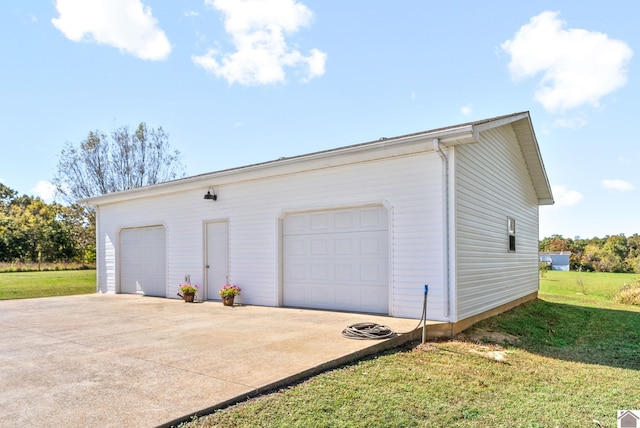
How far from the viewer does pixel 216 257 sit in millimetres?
10148

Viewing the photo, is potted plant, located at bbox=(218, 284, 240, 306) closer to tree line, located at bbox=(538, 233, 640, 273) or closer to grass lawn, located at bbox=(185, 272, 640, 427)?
grass lawn, located at bbox=(185, 272, 640, 427)

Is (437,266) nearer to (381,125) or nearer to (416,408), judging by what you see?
(416,408)

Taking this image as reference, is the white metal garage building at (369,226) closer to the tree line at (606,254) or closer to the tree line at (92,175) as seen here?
the tree line at (92,175)

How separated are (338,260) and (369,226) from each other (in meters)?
0.98

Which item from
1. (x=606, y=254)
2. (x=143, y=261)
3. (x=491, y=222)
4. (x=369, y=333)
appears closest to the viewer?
(x=369, y=333)

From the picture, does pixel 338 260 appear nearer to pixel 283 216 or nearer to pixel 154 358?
pixel 283 216

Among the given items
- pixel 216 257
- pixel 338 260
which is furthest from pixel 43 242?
pixel 338 260

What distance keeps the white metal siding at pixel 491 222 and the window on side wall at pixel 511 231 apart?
5.5 inches

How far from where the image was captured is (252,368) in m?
4.11

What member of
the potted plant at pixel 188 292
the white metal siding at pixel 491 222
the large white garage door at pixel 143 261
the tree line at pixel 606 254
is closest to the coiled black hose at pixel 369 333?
the white metal siding at pixel 491 222

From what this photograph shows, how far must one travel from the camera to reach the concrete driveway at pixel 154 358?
312cm

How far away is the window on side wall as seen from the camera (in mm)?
9727

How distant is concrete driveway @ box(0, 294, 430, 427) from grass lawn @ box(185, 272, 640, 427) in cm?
29

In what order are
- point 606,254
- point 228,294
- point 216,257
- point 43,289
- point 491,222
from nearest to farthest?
1. point 491,222
2. point 228,294
3. point 216,257
4. point 43,289
5. point 606,254
